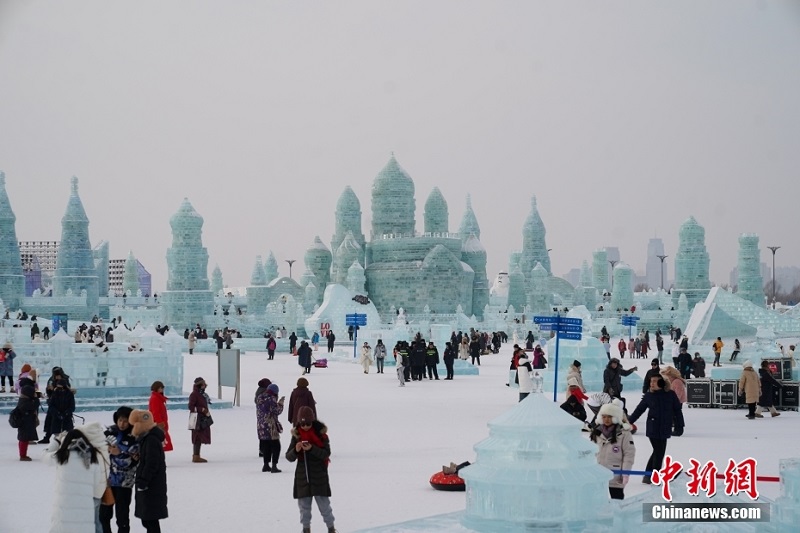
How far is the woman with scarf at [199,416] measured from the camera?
13.6m

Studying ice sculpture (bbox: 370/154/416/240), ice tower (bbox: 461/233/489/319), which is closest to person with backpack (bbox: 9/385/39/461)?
ice sculpture (bbox: 370/154/416/240)

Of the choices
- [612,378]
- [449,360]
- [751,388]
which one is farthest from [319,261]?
[612,378]

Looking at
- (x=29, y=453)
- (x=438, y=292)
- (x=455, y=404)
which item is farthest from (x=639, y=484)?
(x=438, y=292)

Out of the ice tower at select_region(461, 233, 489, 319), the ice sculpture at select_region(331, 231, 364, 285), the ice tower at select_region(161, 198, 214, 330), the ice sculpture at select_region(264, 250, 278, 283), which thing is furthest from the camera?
the ice sculpture at select_region(264, 250, 278, 283)

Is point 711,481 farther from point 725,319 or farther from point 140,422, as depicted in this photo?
point 725,319

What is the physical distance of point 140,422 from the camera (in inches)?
347

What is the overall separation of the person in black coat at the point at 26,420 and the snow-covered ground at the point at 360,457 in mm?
201

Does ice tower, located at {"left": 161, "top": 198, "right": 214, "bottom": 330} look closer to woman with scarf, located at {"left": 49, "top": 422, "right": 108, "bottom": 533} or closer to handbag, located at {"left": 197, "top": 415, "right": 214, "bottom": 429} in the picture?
handbag, located at {"left": 197, "top": 415, "right": 214, "bottom": 429}

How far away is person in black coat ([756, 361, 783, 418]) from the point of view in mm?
19348

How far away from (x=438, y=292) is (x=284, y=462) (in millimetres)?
54331

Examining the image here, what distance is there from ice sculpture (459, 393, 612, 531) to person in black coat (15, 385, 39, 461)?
791cm

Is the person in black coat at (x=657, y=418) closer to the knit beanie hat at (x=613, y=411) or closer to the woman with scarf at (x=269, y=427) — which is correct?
the knit beanie hat at (x=613, y=411)

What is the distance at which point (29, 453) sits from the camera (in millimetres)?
14617

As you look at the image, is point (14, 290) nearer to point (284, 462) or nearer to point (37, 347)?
point (37, 347)
